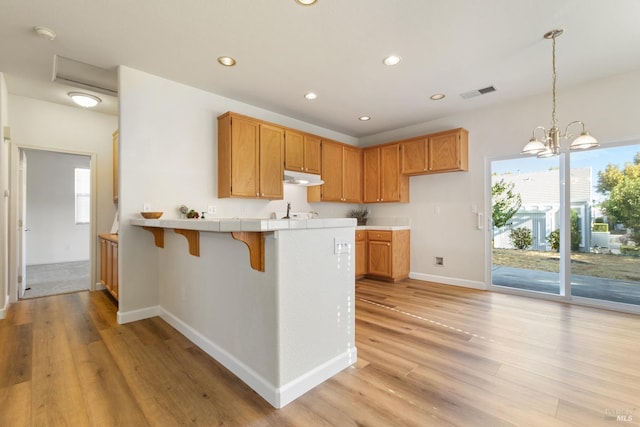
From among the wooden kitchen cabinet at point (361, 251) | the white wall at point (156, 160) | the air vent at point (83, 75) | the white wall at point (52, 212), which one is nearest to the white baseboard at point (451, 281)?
the wooden kitchen cabinet at point (361, 251)

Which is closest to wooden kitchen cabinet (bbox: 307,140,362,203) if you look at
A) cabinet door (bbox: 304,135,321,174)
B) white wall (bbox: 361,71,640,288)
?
cabinet door (bbox: 304,135,321,174)

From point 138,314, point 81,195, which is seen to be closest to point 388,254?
point 138,314

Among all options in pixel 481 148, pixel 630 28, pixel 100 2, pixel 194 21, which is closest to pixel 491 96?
pixel 481 148

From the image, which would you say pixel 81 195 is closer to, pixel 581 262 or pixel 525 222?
pixel 525 222

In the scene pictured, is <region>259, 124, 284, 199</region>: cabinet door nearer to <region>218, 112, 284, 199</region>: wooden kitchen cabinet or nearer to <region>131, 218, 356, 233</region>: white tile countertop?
<region>218, 112, 284, 199</region>: wooden kitchen cabinet

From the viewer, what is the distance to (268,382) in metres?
1.72

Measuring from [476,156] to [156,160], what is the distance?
4.43m

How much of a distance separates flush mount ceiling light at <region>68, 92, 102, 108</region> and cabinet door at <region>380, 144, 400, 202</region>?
4.37m

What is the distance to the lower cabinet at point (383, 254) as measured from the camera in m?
4.73

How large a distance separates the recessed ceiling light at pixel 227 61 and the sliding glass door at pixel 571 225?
389 centimetres

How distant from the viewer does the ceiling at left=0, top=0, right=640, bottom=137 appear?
220cm

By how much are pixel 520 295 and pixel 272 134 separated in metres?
4.14

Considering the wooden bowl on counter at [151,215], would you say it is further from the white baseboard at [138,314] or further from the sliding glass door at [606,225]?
the sliding glass door at [606,225]

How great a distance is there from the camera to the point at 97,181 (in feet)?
14.4
